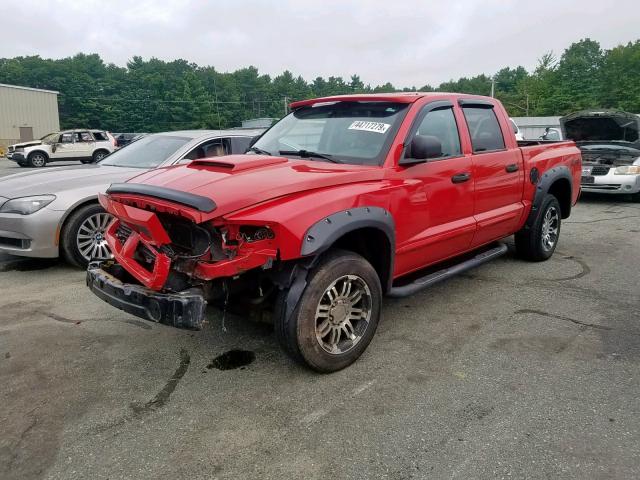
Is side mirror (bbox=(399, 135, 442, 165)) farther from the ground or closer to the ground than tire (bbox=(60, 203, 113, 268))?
farther from the ground

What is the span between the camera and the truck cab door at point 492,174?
15.1 feet

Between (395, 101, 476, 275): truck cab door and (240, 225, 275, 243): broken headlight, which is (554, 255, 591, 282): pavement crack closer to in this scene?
(395, 101, 476, 275): truck cab door

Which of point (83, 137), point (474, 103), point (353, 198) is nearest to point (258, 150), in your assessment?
point (353, 198)

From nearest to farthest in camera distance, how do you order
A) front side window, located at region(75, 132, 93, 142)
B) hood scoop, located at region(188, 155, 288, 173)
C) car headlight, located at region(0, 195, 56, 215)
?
hood scoop, located at region(188, 155, 288, 173) < car headlight, located at region(0, 195, 56, 215) < front side window, located at region(75, 132, 93, 142)

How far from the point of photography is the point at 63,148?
977 inches

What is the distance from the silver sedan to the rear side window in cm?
330

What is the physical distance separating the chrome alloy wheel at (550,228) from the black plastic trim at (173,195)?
13.9 ft

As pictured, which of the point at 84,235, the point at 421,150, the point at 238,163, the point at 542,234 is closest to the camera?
the point at 238,163

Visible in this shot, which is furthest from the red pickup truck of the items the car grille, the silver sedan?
the car grille

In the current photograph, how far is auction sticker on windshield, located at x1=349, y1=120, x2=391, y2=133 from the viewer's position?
392 centimetres

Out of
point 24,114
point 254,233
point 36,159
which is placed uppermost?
point 24,114

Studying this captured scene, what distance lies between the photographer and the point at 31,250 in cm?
539

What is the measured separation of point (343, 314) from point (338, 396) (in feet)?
1.81

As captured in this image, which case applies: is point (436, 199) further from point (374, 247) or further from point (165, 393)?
point (165, 393)
